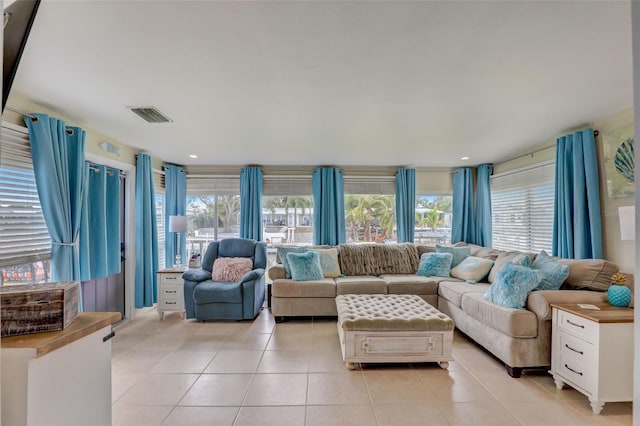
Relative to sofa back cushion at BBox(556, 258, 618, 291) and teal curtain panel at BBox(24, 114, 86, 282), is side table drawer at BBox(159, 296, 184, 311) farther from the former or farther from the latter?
sofa back cushion at BBox(556, 258, 618, 291)

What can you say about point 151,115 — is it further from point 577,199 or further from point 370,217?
point 577,199

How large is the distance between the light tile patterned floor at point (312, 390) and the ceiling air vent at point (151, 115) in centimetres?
234

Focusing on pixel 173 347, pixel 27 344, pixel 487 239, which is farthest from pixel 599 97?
pixel 173 347

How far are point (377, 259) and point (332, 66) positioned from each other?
3.34 meters

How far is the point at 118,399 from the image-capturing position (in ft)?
7.43

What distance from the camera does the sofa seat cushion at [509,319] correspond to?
8.52 ft

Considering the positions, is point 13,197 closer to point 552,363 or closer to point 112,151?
point 112,151

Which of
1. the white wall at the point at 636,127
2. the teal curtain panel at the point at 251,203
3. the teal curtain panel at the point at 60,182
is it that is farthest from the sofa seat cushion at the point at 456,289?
the teal curtain panel at the point at 60,182

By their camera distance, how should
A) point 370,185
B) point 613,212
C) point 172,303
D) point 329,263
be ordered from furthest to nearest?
1. point 370,185
2. point 329,263
3. point 172,303
4. point 613,212

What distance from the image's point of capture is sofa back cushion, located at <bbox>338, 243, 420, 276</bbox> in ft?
15.5

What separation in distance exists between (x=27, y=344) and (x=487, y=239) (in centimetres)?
570

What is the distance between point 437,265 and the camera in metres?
4.44

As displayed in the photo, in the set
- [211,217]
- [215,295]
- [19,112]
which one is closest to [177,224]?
[211,217]

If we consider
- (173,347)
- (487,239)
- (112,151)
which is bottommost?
(173,347)
